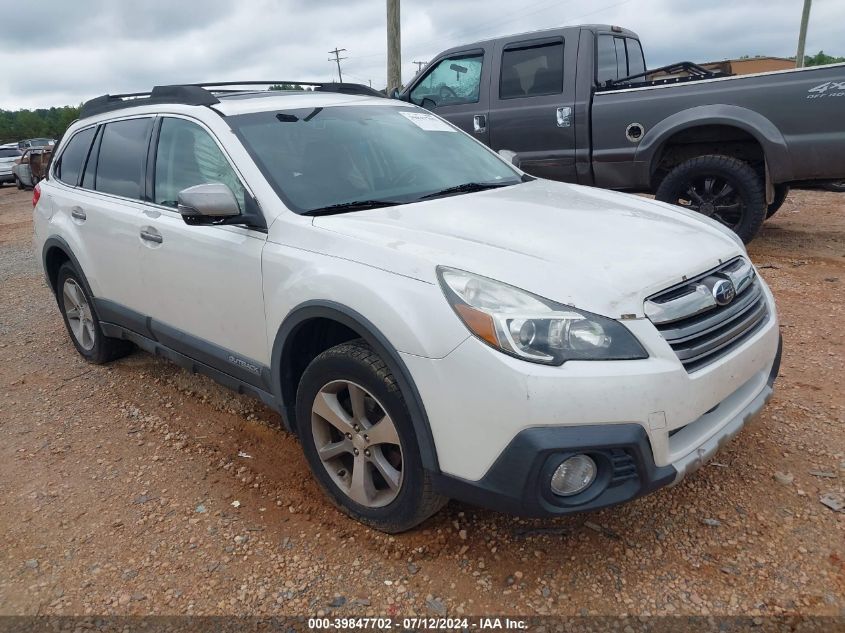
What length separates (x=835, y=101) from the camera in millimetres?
5273

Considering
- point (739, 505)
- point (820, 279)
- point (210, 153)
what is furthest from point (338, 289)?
point (820, 279)

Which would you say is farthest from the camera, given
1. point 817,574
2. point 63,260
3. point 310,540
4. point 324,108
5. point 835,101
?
point 835,101

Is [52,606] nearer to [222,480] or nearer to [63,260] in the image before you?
[222,480]

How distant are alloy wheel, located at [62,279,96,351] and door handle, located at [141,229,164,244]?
3.98 feet

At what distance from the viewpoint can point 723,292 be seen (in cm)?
241

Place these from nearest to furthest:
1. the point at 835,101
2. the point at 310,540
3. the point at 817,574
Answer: the point at 817,574
the point at 310,540
the point at 835,101

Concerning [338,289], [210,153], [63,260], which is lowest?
[63,260]

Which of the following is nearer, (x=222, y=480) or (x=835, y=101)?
(x=222, y=480)

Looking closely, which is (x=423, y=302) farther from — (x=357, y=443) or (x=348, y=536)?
(x=348, y=536)

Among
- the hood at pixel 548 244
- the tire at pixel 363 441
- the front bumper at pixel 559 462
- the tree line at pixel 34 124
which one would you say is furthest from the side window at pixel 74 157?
the tree line at pixel 34 124

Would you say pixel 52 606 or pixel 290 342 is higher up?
pixel 290 342

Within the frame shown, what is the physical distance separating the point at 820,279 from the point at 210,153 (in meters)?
4.93

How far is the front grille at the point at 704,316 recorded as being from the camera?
2217mm

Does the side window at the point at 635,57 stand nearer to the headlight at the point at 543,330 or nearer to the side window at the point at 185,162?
the side window at the point at 185,162
